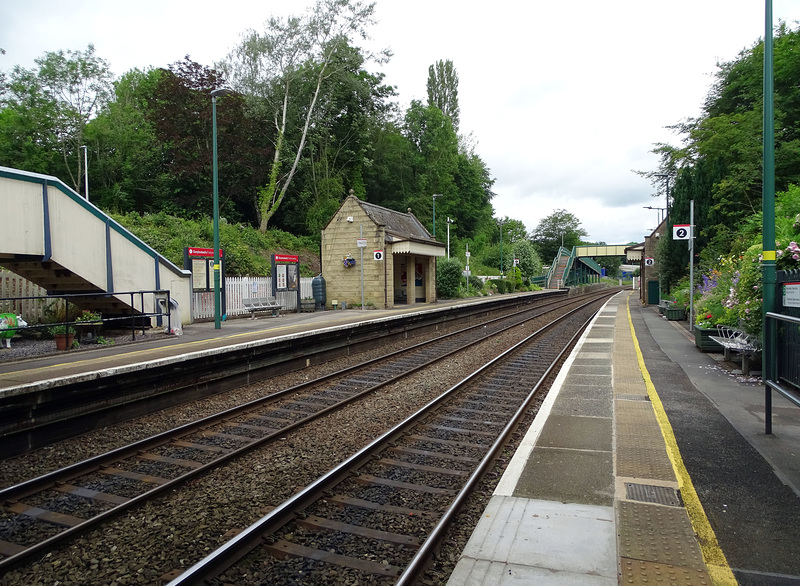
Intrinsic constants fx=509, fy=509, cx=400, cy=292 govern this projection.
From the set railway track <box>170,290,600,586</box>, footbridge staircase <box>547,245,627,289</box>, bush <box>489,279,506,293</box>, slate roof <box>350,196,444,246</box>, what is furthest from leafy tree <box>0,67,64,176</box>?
footbridge staircase <box>547,245,627,289</box>

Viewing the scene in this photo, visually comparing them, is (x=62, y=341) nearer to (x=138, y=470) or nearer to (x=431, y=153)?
(x=138, y=470)

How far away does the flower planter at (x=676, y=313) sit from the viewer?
1961cm

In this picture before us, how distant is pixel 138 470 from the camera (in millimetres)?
5137

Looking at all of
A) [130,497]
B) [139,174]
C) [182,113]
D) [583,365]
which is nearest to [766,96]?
[583,365]

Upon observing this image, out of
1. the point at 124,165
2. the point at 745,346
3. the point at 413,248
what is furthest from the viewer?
the point at 124,165

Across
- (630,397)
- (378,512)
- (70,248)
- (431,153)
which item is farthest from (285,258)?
(431,153)

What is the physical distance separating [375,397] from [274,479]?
3.31 m

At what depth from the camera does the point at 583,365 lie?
1021 cm

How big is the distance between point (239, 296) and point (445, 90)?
174 feet

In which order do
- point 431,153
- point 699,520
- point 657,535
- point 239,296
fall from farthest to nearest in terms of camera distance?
point 431,153
point 239,296
point 699,520
point 657,535

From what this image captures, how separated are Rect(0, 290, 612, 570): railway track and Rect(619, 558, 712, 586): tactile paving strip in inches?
147

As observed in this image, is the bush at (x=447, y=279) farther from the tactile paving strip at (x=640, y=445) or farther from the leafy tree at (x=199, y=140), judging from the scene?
the tactile paving strip at (x=640, y=445)

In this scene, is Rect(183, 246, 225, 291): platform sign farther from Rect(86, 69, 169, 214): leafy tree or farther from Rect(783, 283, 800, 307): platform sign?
Rect(86, 69, 169, 214): leafy tree

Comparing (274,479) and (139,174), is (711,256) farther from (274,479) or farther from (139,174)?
(139,174)
